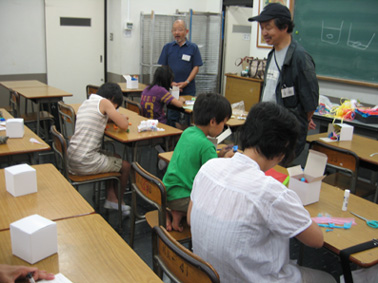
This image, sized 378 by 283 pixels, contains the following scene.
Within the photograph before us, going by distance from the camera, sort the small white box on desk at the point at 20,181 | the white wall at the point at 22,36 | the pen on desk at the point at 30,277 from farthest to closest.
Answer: the white wall at the point at 22,36
the small white box on desk at the point at 20,181
the pen on desk at the point at 30,277

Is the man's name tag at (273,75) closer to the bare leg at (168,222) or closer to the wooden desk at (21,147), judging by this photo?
the bare leg at (168,222)

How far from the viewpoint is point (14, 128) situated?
2951mm

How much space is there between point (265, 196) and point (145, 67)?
20.5 feet

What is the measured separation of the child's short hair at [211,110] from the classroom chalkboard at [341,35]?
333cm

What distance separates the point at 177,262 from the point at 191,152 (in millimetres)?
837

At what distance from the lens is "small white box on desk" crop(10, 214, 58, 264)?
4.45 feet

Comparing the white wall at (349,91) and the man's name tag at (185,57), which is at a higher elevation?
the man's name tag at (185,57)

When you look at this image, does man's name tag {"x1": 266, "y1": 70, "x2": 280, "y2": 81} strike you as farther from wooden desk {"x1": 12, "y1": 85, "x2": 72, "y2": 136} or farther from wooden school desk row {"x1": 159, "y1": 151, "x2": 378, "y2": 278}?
wooden desk {"x1": 12, "y1": 85, "x2": 72, "y2": 136}

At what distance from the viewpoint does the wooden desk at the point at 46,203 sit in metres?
1.75

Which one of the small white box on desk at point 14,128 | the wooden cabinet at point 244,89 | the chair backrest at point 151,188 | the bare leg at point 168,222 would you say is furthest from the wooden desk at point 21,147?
the wooden cabinet at point 244,89

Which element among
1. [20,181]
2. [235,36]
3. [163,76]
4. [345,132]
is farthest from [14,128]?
[235,36]

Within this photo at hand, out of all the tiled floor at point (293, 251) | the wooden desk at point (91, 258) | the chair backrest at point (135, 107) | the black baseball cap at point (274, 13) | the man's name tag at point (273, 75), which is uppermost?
the black baseball cap at point (274, 13)

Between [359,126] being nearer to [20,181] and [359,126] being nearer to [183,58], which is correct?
[183,58]

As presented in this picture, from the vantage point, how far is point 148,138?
10.8 feet
